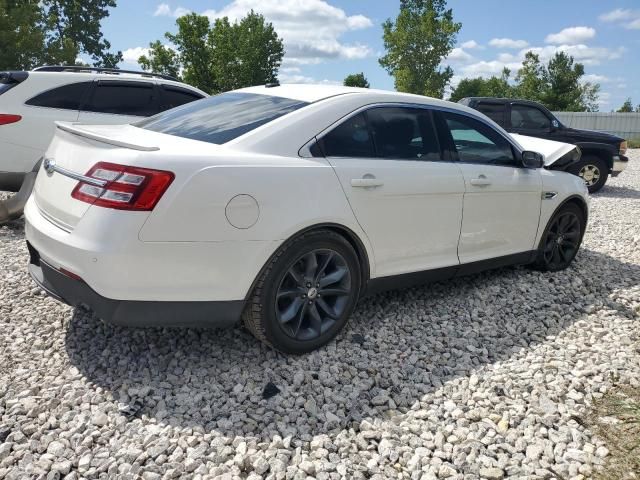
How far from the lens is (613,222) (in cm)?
808

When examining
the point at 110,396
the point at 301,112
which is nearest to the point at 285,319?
the point at 110,396

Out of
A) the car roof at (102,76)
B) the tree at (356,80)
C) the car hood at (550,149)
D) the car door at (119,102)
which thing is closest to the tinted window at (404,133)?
the car hood at (550,149)

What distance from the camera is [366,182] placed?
3354 millimetres

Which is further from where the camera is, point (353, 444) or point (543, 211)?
point (543, 211)

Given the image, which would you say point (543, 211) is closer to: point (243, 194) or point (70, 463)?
point (243, 194)

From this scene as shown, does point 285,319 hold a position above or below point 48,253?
below

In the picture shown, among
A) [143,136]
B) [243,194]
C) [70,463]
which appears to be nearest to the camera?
[70,463]

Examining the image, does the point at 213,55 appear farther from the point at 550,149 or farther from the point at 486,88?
the point at 550,149

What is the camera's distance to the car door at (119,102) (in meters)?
6.69

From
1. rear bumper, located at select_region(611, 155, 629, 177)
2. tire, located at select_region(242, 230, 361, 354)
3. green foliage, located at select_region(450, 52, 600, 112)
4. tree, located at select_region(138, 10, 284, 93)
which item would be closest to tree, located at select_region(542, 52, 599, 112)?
green foliage, located at select_region(450, 52, 600, 112)

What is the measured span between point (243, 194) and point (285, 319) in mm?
805

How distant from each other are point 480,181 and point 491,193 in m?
0.18

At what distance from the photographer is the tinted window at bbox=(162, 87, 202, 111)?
287 inches

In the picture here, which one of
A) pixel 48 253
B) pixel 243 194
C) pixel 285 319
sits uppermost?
pixel 243 194
